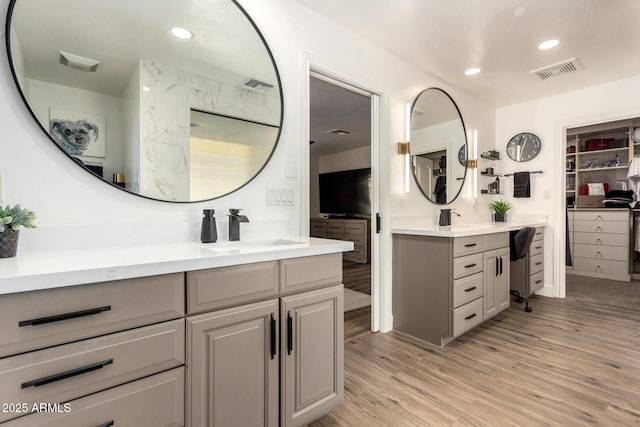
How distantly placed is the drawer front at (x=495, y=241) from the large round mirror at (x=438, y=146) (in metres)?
0.60

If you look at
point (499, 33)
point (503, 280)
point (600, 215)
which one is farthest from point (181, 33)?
point (600, 215)

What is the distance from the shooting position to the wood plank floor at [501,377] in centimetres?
156

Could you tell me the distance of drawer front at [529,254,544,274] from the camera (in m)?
3.41

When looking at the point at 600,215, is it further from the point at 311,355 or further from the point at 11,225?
the point at 11,225

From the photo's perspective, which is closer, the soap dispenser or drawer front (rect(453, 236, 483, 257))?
the soap dispenser

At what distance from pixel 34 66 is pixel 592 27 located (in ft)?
11.0

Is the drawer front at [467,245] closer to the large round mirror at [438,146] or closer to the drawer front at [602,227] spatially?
the large round mirror at [438,146]

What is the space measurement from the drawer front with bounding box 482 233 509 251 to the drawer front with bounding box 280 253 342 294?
1726mm

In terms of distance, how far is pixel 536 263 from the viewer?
11.6 ft

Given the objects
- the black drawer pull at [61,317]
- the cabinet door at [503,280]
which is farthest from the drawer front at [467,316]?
the black drawer pull at [61,317]

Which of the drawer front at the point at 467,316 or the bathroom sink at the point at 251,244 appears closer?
the bathroom sink at the point at 251,244

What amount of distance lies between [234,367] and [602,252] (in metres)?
5.52

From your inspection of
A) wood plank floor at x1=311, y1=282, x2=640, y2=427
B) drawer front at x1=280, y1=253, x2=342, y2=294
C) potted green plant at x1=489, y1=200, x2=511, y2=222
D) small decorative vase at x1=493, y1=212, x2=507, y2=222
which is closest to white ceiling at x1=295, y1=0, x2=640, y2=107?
potted green plant at x1=489, y1=200, x2=511, y2=222

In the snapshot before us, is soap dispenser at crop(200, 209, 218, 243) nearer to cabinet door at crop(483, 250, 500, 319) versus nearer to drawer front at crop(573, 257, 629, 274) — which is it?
cabinet door at crop(483, 250, 500, 319)
